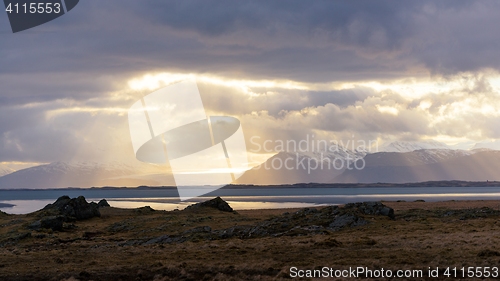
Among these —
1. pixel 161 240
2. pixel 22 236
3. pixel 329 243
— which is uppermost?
pixel 22 236

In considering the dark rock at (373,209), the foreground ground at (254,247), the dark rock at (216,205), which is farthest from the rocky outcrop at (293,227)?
the dark rock at (216,205)

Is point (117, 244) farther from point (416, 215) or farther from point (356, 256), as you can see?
point (416, 215)

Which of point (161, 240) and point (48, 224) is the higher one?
point (48, 224)

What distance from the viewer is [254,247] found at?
4431 centimetres

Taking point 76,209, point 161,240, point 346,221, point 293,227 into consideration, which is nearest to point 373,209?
point 346,221

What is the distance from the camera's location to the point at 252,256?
40469 mm

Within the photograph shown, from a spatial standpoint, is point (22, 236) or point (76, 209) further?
point (76, 209)

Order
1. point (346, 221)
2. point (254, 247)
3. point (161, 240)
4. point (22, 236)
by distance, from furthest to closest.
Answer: point (22, 236)
point (346, 221)
point (161, 240)
point (254, 247)

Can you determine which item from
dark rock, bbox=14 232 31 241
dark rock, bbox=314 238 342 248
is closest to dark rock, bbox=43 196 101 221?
dark rock, bbox=14 232 31 241

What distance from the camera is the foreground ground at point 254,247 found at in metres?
36.0

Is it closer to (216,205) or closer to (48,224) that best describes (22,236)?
(48,224)

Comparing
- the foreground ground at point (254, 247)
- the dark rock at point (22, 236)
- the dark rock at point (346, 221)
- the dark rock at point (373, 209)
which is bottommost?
the foreground ground at point (254, 247)

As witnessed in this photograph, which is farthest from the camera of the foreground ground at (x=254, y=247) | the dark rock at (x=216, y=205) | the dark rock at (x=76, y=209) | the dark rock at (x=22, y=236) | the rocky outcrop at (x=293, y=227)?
the dark rock at (x=216, y=205)

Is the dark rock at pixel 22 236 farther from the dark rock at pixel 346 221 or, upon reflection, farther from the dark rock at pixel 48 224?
the dark rock at pixel 346 221
